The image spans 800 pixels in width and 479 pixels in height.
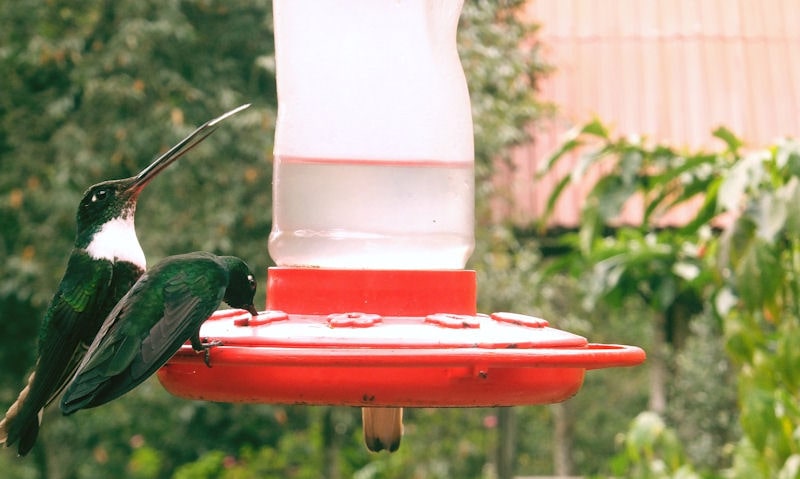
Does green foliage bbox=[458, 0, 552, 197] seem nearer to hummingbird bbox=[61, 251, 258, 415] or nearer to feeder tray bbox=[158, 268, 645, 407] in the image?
feeder tray bbox=[158, 268, 645, 407]

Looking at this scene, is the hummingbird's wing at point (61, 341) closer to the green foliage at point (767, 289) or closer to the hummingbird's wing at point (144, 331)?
the hummingbird's wing at point (144, 331)

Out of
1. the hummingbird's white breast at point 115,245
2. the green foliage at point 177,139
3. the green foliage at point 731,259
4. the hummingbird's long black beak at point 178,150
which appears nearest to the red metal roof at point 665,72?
the green foliage at point 177,139

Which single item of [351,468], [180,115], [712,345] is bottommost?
[351,468]

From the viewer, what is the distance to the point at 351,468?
27.0ft

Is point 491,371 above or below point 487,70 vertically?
below

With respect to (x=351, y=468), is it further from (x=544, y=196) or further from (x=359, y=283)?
(x=359, y=283)

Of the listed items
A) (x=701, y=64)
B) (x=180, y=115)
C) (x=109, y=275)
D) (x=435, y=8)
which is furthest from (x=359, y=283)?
(x=701, y=64)

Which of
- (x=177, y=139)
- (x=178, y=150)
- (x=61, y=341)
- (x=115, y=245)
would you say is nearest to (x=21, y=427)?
(x=61, y=341)

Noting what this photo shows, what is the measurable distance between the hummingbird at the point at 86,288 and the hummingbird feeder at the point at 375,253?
18 cm

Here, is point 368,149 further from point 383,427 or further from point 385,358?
point 385,358

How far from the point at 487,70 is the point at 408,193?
5217 millimetres

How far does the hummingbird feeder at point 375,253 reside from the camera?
4.83 ft

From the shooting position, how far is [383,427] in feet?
5.88

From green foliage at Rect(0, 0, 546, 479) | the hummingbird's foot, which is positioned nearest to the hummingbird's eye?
the hummingbird's foot
